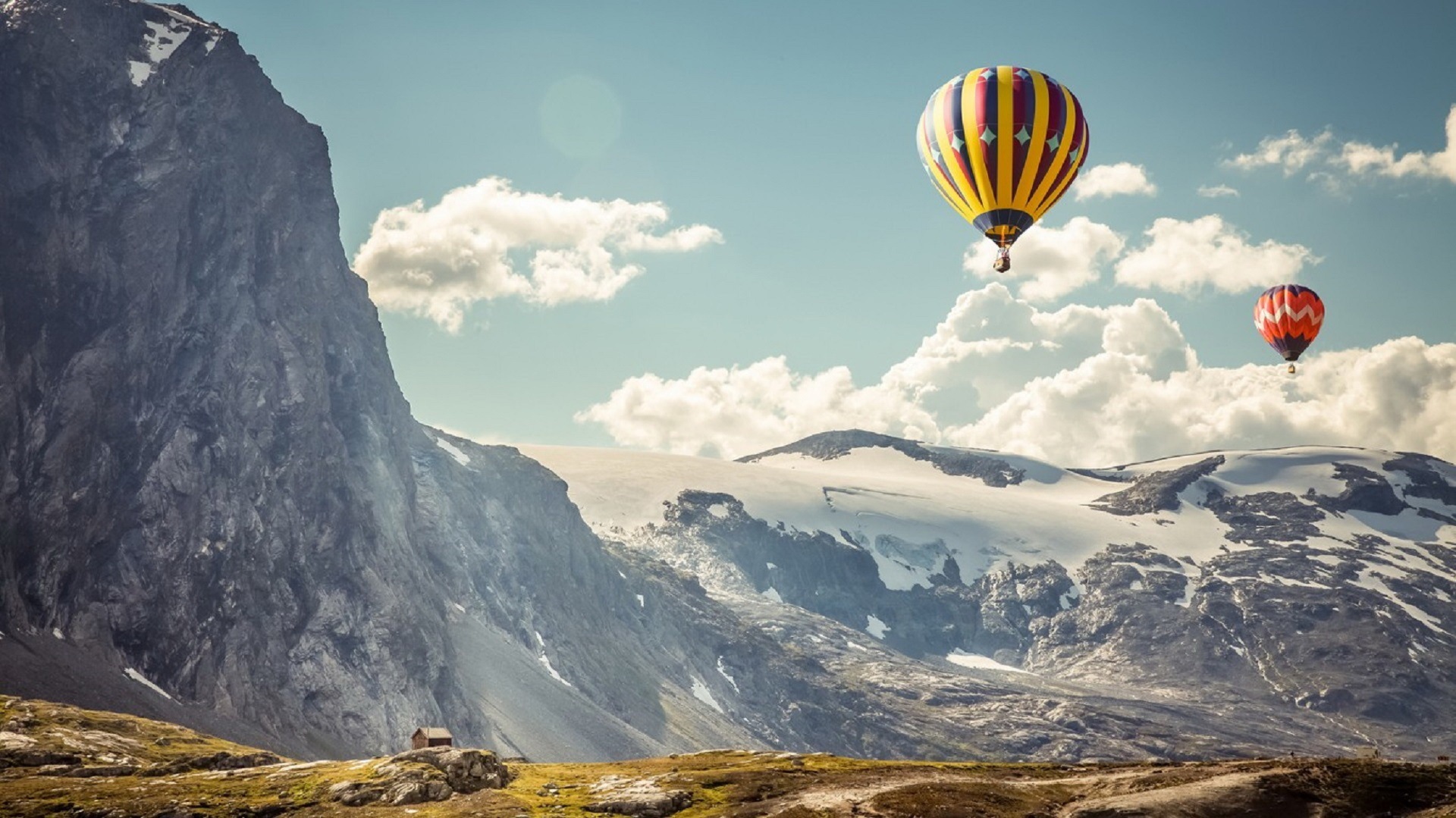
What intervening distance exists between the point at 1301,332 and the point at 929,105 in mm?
87032

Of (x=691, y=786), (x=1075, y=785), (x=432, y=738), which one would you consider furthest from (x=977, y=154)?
(x=432, y=738)

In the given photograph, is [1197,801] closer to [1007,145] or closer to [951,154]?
[1007,145]

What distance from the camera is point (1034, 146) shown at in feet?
383

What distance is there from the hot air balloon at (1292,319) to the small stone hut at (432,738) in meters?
131

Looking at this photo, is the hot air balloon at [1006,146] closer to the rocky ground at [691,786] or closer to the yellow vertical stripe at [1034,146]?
the yellow vertical stripe at [1034,146]

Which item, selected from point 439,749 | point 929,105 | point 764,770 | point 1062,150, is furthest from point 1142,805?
point 929,105

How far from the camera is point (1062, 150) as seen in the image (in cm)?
11831

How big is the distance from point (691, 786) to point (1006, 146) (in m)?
66.0

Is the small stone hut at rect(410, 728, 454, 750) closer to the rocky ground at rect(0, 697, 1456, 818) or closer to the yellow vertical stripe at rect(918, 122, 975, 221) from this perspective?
the rocky ground at rect(0, 697, 1456, 818)

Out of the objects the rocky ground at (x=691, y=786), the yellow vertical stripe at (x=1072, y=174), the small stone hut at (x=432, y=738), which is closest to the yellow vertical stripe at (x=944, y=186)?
the yellow vertical stripe at (x=1072, y=174)

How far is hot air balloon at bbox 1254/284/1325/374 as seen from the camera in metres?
179

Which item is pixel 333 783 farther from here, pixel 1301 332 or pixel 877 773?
pixel 1301 332

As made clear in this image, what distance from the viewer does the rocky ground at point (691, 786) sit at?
74.2 metres

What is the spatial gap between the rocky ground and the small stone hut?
623 cm
